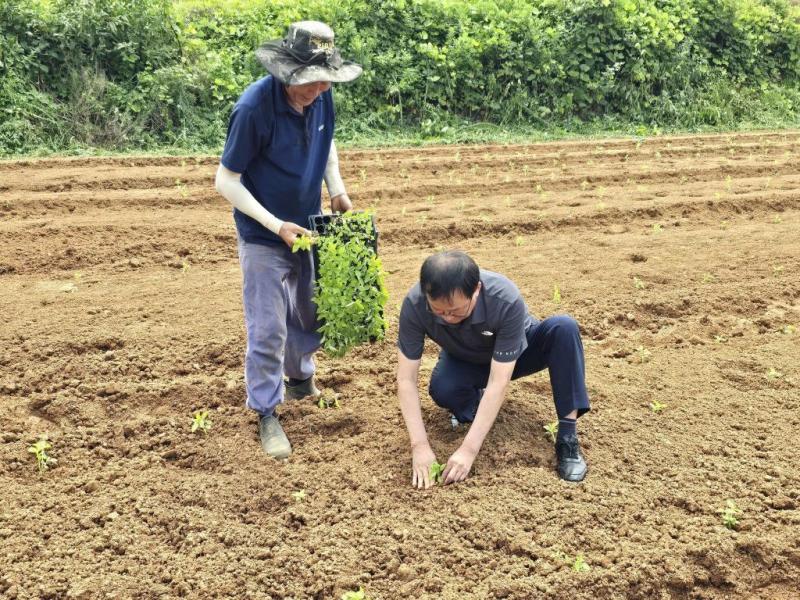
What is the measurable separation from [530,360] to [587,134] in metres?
9.42

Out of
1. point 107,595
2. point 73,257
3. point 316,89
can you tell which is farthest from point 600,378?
point 73,257

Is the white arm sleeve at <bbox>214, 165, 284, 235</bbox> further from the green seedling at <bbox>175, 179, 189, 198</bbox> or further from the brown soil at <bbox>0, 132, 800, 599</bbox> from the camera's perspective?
the green seedling at <bbox>175, 179, 189, 198</bbox>

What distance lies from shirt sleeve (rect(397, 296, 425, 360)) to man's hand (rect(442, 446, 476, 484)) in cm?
45

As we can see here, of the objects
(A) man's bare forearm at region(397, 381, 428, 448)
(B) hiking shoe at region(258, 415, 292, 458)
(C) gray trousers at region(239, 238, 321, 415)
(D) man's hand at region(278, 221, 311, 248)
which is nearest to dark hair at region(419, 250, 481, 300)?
(A) man's bare forearm at region(397, 381, 428, 448)

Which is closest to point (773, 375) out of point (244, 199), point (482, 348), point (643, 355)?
point (643, 355)

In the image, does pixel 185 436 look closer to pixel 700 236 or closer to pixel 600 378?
pixel 600 378

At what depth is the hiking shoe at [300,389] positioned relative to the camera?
456 centimetres

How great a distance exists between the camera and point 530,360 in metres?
4.00

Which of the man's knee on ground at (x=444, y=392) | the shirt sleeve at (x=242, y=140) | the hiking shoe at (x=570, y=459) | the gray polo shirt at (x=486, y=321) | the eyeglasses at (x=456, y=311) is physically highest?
the shirt sleeve at (x=242, y=140)

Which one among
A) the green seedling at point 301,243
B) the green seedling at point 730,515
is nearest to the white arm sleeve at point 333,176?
the green seedling at point 301,243

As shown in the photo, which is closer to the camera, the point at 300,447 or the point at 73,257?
the point at 300,447

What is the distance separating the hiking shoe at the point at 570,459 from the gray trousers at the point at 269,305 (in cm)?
135

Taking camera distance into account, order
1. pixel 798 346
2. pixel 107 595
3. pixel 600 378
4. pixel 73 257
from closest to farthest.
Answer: pixel 107 595 < pixel 600 378 < pixel 798 346 < pixel 73 257

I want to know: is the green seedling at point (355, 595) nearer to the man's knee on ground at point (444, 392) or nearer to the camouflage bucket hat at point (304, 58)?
the man's knee on ground at point (444, 392)
